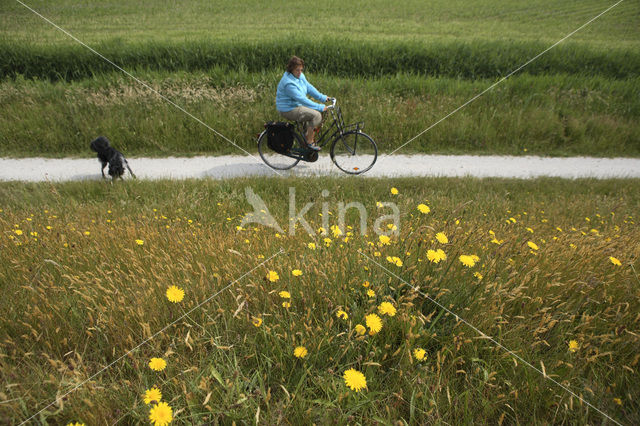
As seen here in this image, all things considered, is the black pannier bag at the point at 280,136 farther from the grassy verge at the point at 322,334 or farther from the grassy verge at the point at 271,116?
the grassy verge at the point at 322,334

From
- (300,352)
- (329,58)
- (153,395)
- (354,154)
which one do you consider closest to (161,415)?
(153,395)

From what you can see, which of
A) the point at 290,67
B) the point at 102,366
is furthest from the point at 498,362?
the point at 290,67

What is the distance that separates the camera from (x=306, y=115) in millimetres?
6707

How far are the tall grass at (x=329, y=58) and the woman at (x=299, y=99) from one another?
614 centimetres

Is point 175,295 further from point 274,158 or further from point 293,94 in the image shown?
point 274,158

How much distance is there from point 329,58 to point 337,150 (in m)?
5.93

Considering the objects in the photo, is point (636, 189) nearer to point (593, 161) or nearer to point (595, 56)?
point (593, 161)

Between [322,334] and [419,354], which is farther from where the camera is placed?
[322,334]

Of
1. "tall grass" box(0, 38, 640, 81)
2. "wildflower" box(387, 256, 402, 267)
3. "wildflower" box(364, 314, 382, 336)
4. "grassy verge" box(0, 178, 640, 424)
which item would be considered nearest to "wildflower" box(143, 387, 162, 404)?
"grassy verge" box(0, 178, 640, 424)

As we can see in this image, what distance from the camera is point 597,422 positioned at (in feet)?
4.51

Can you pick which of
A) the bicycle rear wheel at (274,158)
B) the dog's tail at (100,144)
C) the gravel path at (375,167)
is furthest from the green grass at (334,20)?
the dog's tail at (100,144)

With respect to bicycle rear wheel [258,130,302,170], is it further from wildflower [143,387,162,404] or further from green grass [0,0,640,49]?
green grass [0,0,640,49]

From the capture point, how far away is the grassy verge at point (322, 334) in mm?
1358

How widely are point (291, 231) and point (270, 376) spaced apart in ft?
6.44
